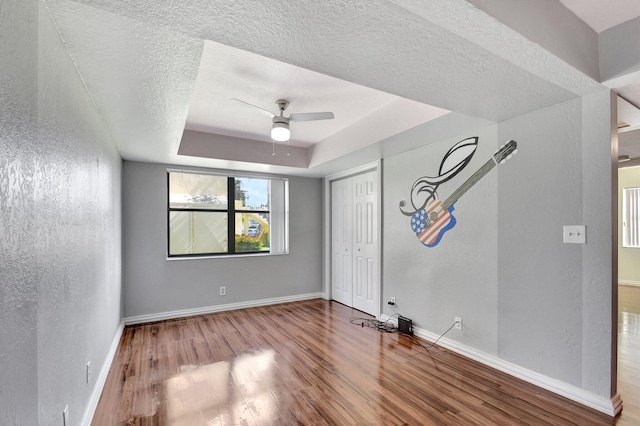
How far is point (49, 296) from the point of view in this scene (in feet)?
4.44

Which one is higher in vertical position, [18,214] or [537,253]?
[18,214]

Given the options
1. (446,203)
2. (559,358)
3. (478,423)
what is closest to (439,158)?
(446,203)

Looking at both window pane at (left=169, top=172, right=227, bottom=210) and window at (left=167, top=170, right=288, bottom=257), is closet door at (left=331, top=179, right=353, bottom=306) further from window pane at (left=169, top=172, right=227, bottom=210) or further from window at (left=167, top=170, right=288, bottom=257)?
window pane at (left=169, top=172, right=227, bottom=210)

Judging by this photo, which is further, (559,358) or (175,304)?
(175,304)

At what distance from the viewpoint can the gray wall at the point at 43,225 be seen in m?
1.00

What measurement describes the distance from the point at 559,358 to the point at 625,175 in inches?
246

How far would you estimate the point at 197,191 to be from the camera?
4.64 metres

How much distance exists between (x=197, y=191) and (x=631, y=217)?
330 inches

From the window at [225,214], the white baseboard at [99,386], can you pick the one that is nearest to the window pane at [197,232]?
the window at [225,214]

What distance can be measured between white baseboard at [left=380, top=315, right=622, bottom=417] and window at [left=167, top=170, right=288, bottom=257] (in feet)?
9.98

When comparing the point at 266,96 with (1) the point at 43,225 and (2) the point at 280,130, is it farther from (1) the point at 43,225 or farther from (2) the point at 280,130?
(1) the point at 43,225

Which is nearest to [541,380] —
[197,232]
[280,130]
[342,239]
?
[280,130]

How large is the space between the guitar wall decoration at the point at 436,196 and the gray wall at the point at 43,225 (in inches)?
124

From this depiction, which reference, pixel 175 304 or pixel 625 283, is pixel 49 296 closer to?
pixel 175 304
